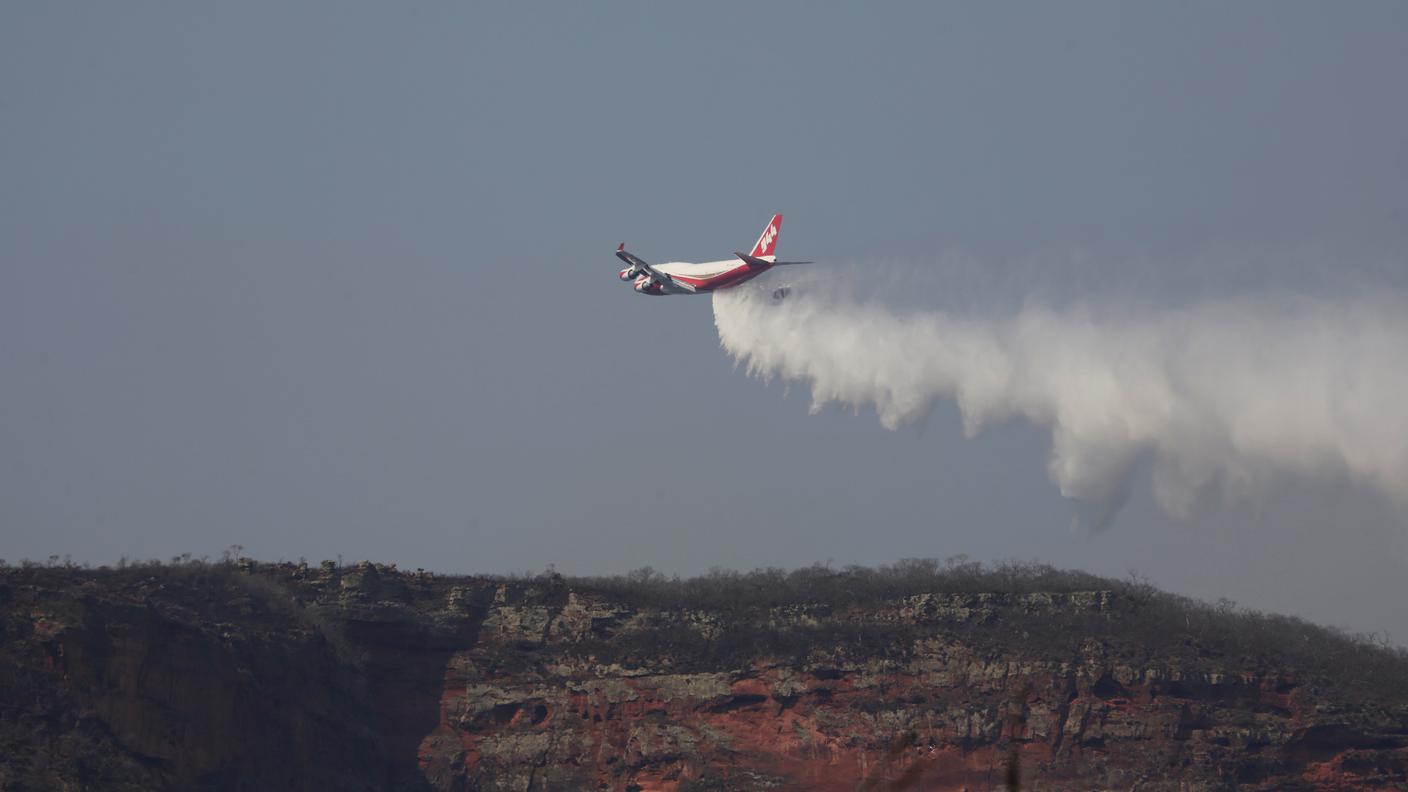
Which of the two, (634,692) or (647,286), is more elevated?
(647,286)

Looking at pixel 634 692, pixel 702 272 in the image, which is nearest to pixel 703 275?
pixel 702 272

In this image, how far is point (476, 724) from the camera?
8612cm

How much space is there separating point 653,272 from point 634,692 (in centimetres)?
2356

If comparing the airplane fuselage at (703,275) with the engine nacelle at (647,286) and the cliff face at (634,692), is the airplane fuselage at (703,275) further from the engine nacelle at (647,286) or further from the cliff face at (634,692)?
the cliff face at (634,692)

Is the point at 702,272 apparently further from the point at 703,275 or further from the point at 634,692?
the point at 634,692

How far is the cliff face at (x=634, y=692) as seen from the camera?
75.5 meters

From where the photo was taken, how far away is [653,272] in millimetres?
99375

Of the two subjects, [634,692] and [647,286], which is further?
[647,286]

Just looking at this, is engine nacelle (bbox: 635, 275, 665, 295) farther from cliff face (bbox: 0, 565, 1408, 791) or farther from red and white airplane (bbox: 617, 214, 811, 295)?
cliff face (bbox: 0, 565, 1408, 791)

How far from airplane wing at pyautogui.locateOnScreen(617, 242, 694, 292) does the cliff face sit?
16436mm

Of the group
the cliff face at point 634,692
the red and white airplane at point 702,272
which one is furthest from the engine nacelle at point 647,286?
the cliff face at point 634,692

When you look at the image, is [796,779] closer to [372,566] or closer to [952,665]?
[952,665]

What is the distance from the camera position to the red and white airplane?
96062 mm

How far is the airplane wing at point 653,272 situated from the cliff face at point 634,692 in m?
16.4
